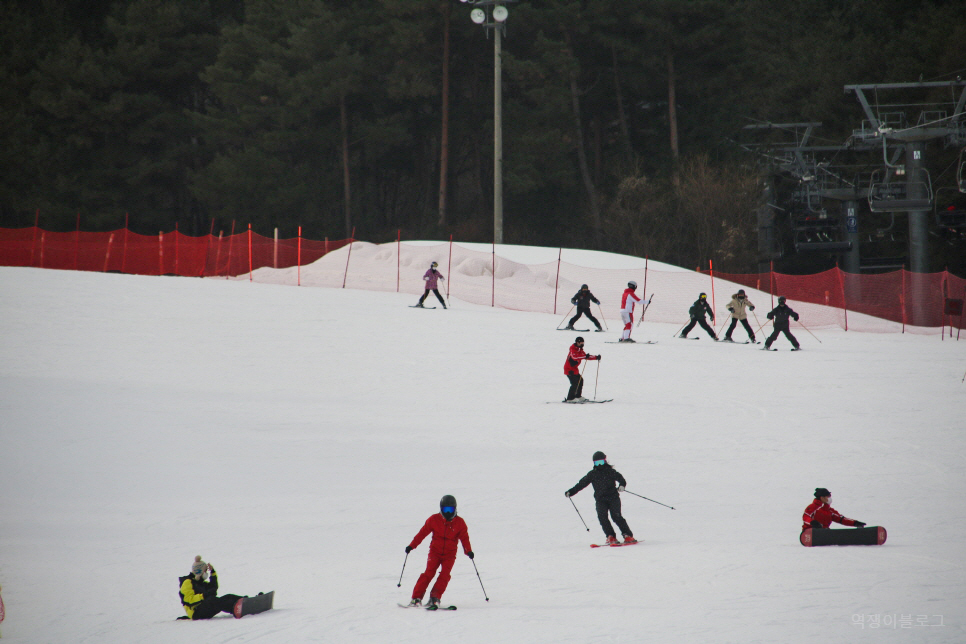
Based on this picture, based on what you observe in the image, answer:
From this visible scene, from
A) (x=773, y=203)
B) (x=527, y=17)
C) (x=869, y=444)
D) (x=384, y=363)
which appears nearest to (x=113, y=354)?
(x=384, y=363)

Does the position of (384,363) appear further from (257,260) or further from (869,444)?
(257,260)

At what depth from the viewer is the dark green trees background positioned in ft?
149

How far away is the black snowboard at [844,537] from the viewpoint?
9219 millimetres

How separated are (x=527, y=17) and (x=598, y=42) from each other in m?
4.00

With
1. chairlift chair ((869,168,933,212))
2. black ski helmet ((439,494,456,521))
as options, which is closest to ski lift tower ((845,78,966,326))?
chairlift chair ((869,168,933,212))

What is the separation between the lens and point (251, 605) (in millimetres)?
7766

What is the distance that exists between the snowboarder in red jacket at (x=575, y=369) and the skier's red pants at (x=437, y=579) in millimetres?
7795

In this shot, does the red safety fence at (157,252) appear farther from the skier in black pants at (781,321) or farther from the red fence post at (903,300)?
the red fence post at (903,300)

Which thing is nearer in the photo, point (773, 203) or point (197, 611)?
point (197, 611)

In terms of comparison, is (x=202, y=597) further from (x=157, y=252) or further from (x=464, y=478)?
(x=157, y=252)

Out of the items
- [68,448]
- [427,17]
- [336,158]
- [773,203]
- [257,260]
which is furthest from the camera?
[336,158]

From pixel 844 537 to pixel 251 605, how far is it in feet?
18.9

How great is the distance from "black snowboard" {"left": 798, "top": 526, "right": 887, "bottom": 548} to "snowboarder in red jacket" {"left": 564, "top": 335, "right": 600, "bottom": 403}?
21.1 ft

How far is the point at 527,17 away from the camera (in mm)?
47750
